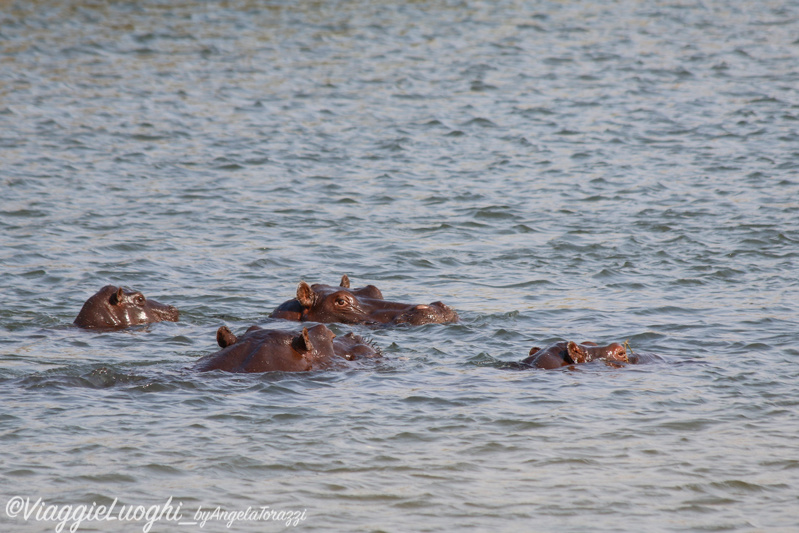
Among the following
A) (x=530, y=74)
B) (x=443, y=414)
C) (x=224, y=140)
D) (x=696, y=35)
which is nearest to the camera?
(x=443, y=414)

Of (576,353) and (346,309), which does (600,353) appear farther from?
(346,309)

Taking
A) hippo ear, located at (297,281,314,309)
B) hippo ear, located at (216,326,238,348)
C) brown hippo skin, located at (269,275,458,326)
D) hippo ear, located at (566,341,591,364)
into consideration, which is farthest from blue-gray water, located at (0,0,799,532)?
hippo ear, located at (297,281,314,309)

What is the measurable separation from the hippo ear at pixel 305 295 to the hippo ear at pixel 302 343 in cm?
206

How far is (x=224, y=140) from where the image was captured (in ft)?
76.3

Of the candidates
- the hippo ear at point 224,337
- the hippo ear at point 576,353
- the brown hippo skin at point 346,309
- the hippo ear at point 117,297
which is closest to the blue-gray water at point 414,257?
the hippo ear at point 576,353

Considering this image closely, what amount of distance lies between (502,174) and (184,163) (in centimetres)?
610

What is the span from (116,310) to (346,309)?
2.56 meters

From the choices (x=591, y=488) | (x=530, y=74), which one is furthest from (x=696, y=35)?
(x=591, y=488)

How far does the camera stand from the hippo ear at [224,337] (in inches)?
399

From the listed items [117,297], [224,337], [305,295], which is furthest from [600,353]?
[117,297]

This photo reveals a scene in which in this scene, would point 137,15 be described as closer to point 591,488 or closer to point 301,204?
point 301,204

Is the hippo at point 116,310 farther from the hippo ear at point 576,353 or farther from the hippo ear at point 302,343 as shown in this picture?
the hippo ear at point 576,353

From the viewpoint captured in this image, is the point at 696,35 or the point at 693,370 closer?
the point at 693,370

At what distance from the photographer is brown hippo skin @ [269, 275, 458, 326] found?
488 inches
